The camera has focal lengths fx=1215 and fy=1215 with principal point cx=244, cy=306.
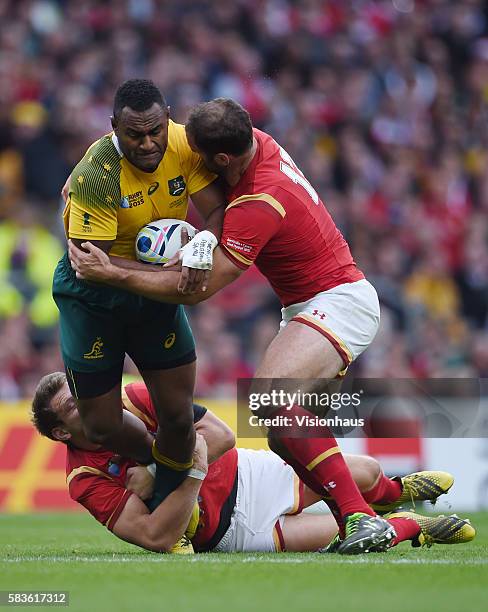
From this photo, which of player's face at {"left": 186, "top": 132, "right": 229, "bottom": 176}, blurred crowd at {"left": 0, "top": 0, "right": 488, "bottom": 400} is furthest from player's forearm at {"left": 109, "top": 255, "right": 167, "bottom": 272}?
blurred crowd at {"left": 0, "top": 0, "right": 488, "bottom": 400}

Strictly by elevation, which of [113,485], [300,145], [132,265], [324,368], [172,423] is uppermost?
[300,145]

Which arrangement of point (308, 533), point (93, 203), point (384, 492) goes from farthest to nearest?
point (384, 492) < point (308, 533) < point (93, 203)

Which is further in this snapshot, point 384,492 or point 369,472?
point 384,492

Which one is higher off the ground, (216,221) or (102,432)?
(216,221)

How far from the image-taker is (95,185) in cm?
616

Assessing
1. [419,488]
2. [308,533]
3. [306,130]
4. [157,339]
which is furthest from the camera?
[306,130]

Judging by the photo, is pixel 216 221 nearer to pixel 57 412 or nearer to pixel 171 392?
pixel 171 392

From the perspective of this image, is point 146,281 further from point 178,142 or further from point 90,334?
point 178,142

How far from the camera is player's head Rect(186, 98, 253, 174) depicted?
6.25 metres

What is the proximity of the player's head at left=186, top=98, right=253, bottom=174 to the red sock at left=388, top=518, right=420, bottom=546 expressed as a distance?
6.84 feet

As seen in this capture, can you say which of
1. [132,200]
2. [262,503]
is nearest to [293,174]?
[132,200]

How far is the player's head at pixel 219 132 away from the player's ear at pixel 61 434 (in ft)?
5.50

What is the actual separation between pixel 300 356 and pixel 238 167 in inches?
41.6

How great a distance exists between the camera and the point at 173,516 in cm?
633
